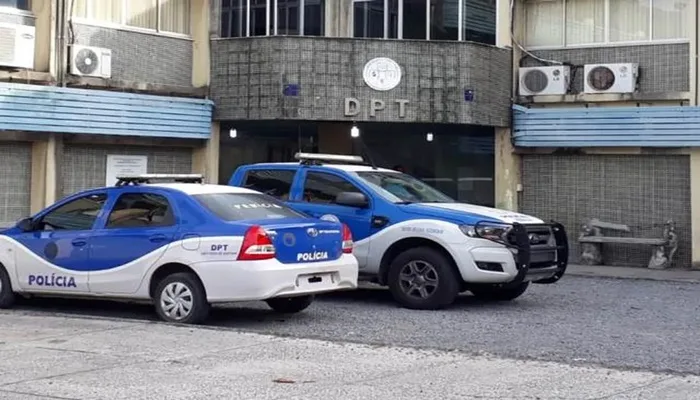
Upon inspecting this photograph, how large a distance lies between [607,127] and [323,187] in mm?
8311

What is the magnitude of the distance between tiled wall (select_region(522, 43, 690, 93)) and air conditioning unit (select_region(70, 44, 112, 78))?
9.09 meters

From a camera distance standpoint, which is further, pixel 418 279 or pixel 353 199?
pixel 353 199

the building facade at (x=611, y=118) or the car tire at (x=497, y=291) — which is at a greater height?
the building facade at (x=611, y=118)

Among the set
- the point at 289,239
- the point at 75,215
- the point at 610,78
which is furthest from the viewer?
the point at 610,78

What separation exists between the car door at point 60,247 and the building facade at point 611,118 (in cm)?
1102

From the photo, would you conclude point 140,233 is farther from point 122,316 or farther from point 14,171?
point 14,171

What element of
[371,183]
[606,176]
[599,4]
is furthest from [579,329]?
[599,4]

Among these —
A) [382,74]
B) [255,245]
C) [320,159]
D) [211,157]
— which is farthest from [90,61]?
[255,245]

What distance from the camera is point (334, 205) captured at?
1319 cm

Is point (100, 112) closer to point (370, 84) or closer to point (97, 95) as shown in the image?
point (97, 95)

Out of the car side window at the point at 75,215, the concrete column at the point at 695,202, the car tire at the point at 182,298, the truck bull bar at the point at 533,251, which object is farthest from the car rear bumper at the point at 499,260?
the concrete column at the point at 695,202

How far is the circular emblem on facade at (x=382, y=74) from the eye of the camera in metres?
19.9

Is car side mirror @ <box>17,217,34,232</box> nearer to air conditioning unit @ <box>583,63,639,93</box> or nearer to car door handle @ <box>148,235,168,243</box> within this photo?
car door handle @ <box>148,235,168,243</box>

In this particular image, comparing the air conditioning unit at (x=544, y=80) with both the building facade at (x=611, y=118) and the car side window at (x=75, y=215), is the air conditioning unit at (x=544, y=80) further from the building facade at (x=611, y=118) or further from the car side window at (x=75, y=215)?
the car side window at (x=75, y=215)
